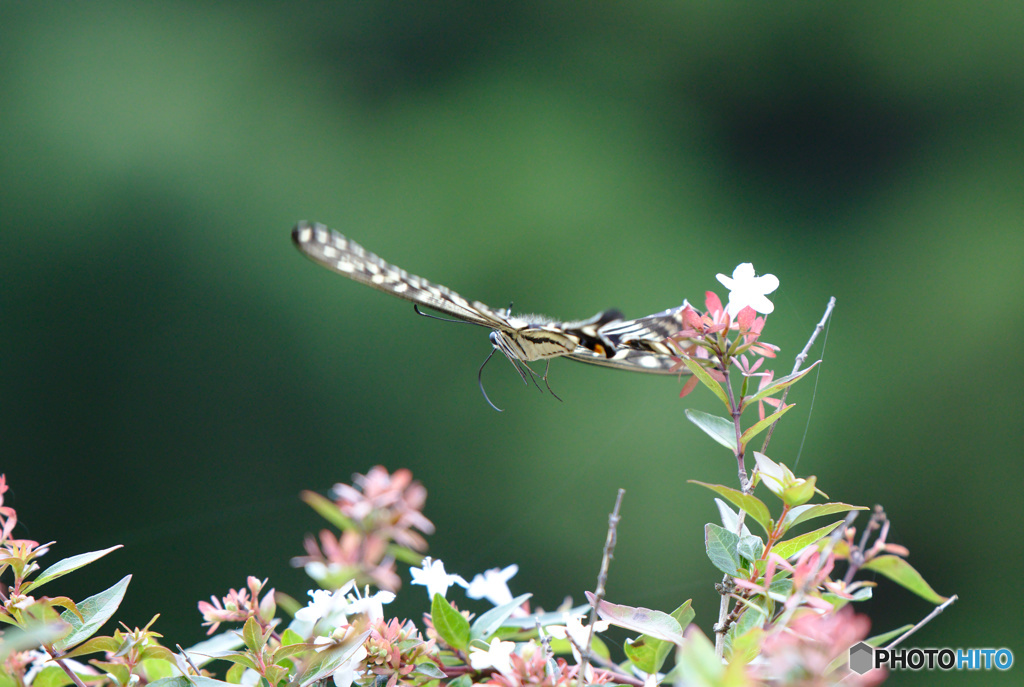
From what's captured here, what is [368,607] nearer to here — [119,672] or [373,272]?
[119,672]

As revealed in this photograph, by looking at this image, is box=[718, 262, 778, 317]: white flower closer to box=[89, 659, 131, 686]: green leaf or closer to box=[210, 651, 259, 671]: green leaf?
box=[210, 651, 259, 671]: green leaf

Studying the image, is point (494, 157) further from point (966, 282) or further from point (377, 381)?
point (966, 282)

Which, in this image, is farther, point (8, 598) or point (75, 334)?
point (75, 334)

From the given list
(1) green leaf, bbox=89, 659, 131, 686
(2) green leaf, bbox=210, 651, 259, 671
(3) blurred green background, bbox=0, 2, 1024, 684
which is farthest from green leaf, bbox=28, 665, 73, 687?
(3) blurred green background, bbox=0, 2, 1024, 684

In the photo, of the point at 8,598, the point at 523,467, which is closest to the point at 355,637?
the point at 8,598

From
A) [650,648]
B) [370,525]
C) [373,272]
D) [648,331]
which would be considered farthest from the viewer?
[370,525]

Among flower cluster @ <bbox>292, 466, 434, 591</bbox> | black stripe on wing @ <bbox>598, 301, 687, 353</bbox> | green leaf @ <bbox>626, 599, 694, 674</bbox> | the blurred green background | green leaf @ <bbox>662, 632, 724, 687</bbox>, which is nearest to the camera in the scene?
green leaf @ <bbox>662, 632, 724, 687</bbox>

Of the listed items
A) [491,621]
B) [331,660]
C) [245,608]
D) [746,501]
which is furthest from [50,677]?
[746,501]
